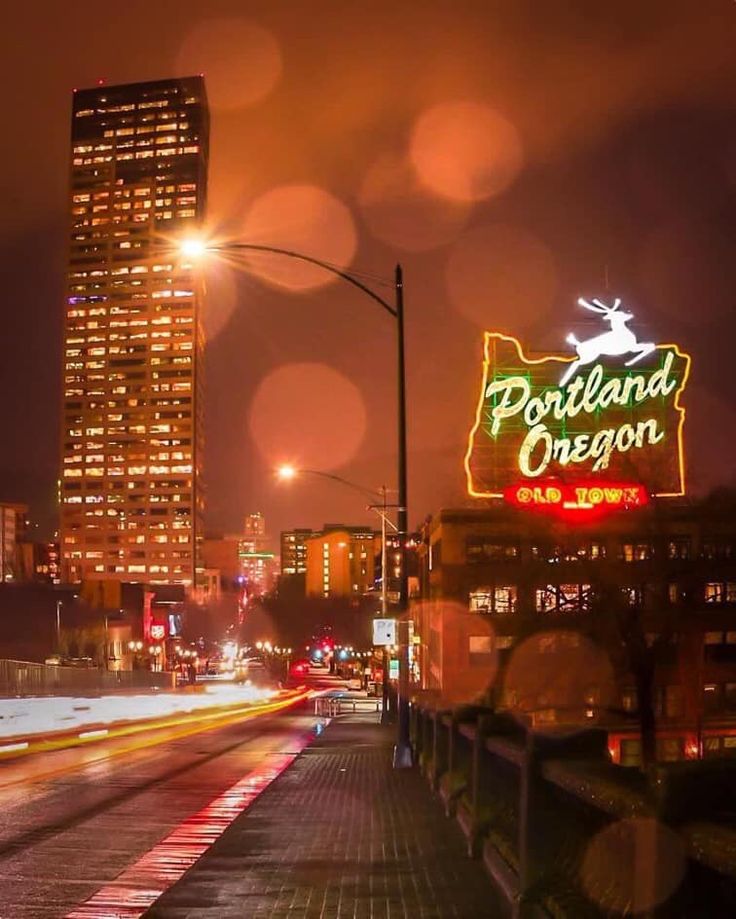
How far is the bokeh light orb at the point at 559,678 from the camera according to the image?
62562 millimetres

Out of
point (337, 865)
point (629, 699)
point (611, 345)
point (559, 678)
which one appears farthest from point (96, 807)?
point (629, 699)

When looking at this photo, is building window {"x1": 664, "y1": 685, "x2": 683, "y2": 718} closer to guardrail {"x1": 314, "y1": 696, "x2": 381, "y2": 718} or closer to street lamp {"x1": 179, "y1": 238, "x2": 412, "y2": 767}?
guardrail {"x1": 314, "y1": 696, "x2": 381, "y2": 718}

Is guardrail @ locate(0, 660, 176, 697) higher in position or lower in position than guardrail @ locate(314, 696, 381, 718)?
higher

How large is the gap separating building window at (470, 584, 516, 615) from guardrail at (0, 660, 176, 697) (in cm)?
2219

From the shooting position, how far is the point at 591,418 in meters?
66.3

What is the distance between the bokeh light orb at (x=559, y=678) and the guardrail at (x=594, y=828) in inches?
1969

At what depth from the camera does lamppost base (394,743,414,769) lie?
23203 mm

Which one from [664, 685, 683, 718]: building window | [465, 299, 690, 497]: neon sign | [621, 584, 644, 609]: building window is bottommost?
[664, 685, 683, 718]: building window

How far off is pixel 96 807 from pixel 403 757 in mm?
8460

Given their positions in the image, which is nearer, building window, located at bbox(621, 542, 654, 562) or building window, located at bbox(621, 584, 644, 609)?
building window, located at bbox(621, 584, 644, 609)

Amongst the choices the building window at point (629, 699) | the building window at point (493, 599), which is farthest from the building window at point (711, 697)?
the building window at point (493, 599)

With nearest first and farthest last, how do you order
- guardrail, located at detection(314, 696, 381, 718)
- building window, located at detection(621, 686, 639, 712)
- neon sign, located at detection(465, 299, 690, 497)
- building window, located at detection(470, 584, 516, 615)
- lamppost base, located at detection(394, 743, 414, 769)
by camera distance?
lamppost base, located at detection(394, 743, 414, 769) → guardrail, located at detection(314, 696, 381, 718) → neon sign, located at detection(465, 299, 690, 497) → building window, located at detection(621, 686, 639, 712) → building window, located at detection(470, 584, 516, 615)

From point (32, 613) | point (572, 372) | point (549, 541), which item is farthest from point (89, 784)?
point (32, 613)

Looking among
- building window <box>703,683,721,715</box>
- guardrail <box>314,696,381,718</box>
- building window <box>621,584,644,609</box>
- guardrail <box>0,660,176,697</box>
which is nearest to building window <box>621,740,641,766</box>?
building window <box>703,683,721,715</box>
